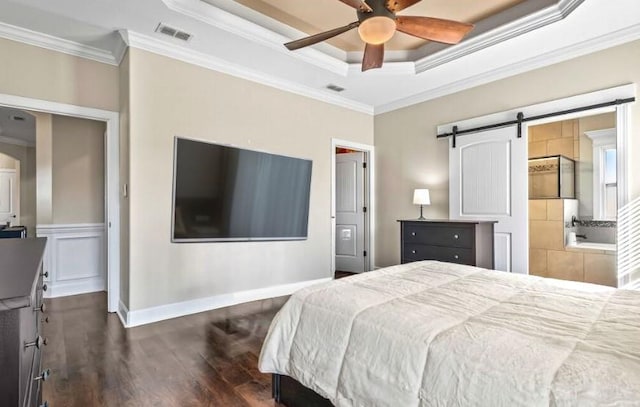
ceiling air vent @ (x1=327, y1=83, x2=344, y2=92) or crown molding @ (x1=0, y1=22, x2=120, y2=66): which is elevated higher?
ceiling air vent @ (x1=327, y1=83, x2=344, y2=92)

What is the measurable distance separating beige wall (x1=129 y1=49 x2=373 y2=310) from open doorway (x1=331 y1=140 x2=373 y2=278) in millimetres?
823

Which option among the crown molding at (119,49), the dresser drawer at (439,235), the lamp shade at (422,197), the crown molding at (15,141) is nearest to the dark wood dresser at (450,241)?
the dresser drawer at (439,235)

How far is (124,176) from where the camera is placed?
10.7 feet

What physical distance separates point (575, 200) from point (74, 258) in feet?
21.7

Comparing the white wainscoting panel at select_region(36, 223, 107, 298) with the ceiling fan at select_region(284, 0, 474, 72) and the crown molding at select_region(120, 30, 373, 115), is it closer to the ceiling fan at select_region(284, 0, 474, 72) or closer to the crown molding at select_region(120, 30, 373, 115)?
the crown molding at select_region(120, 30, 373, 115)

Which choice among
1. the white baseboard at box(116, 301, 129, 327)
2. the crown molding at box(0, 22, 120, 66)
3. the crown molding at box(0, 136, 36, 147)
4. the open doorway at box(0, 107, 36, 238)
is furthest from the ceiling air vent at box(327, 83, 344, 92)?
the crown molding at box(0, 136, 36, 147)

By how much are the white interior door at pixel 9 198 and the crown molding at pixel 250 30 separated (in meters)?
6.83

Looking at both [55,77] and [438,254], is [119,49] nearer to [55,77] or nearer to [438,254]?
[55,77]

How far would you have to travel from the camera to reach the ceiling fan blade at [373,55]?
8.80ft

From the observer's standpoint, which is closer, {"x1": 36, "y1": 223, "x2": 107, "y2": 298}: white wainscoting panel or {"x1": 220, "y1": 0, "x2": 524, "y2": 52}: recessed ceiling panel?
{"x1": 220, "y1": 0, "x2": 524, "y2": 52}: recessed ceiling panel

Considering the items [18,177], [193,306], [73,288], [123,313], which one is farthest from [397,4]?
[18,177]

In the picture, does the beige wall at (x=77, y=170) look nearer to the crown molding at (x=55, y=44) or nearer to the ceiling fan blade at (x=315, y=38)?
the crown molding at (x=55, y=44)

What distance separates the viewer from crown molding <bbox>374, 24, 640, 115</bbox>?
9.90 feet

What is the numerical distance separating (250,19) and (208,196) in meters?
1.79
